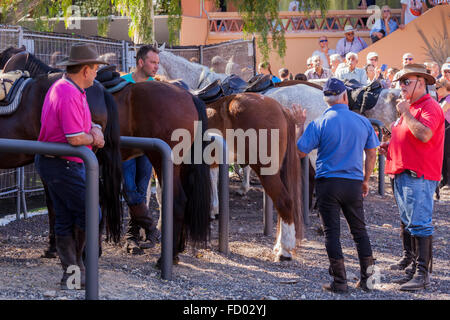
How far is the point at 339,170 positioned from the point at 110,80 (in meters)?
2.43

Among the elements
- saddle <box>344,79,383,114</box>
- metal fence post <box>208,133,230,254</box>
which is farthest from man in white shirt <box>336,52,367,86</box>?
metal fence post <box>208,133,230,254</box>

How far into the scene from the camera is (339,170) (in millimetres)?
5281

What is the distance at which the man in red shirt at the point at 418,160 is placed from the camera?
18.0 ft

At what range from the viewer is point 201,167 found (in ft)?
20.1

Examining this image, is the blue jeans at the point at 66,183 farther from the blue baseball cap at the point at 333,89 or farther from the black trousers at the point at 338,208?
the blue baseball cap at the point at 333,89

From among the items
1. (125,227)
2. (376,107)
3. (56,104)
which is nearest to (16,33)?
(125,227)

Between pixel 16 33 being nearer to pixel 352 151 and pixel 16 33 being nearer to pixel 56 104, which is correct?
pixel 56 104

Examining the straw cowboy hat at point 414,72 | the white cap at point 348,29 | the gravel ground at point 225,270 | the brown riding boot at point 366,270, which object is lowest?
the gravel ground at point 225,270

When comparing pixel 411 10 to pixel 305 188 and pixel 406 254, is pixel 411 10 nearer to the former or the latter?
pixel 305 188

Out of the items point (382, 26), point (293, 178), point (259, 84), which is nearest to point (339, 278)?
point (293, 178)

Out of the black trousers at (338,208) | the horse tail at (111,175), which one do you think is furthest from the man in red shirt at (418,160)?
the horse tail at (111,175)

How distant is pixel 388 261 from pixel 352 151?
1.87 metres

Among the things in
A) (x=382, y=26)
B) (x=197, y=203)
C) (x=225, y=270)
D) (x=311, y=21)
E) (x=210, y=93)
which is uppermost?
(x=311, y=21)

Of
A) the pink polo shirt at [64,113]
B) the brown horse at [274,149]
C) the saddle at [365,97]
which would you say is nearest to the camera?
the pink polo shirt at [64,113]
